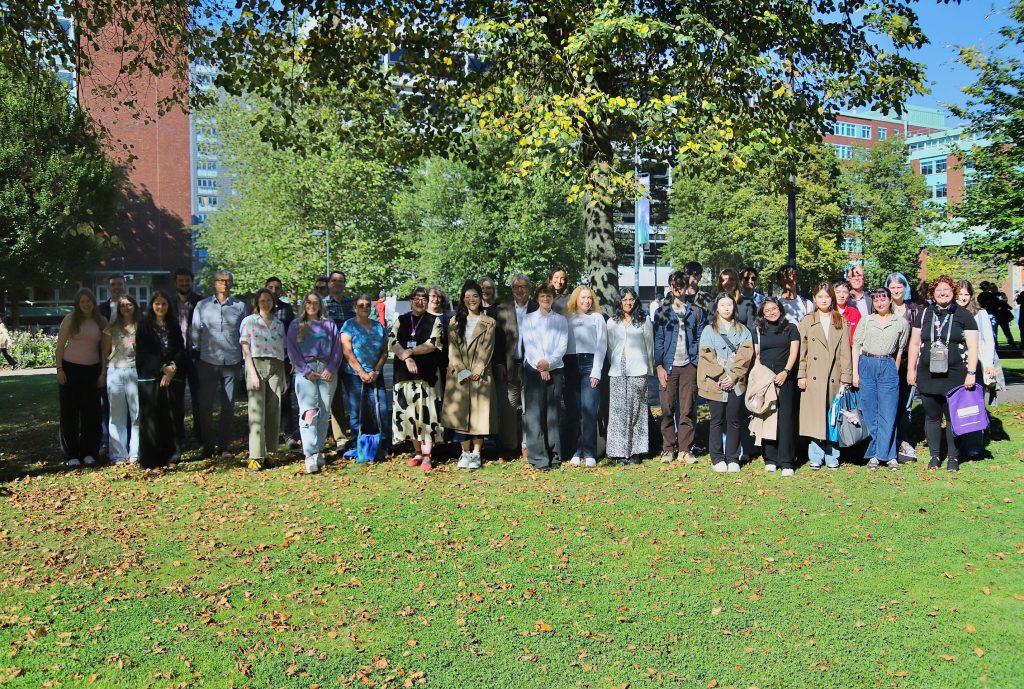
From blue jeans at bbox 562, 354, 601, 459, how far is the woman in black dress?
3.55m

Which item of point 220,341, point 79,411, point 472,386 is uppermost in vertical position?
point 220,341

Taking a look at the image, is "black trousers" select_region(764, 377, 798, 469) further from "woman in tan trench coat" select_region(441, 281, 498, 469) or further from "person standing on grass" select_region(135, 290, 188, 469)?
"person standing on grass" select_region(135, 290, 188, 469)

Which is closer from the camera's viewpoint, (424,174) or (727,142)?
(727,142)

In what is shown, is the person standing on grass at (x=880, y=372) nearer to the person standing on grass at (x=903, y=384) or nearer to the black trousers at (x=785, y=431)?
the person standing on grass at (x=903, y=384)

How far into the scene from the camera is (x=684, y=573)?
6363mm

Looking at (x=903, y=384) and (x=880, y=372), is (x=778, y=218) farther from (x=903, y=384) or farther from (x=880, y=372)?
(x=880, y=372)

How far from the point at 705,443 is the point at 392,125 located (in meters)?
6.64

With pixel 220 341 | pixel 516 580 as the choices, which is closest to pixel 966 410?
pixel 516 580

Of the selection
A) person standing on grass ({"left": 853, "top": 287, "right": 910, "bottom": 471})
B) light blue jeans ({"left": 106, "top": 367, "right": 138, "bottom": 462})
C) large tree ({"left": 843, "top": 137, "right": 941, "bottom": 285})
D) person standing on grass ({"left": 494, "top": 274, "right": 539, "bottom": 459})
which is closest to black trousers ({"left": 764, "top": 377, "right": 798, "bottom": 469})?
person standing on grass ({"left": 853, "top": 287, "right": 910, "bottom": 471})

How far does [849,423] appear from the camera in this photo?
9.72 metres

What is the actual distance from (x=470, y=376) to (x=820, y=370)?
3906 mm

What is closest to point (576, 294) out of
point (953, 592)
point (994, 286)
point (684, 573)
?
point (684, 573)

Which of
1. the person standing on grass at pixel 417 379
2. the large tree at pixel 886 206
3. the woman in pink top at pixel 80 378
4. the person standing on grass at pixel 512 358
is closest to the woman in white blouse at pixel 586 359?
the person standing on grass at pixel 512 358

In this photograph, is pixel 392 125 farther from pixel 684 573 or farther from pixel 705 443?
pixel 684 573
